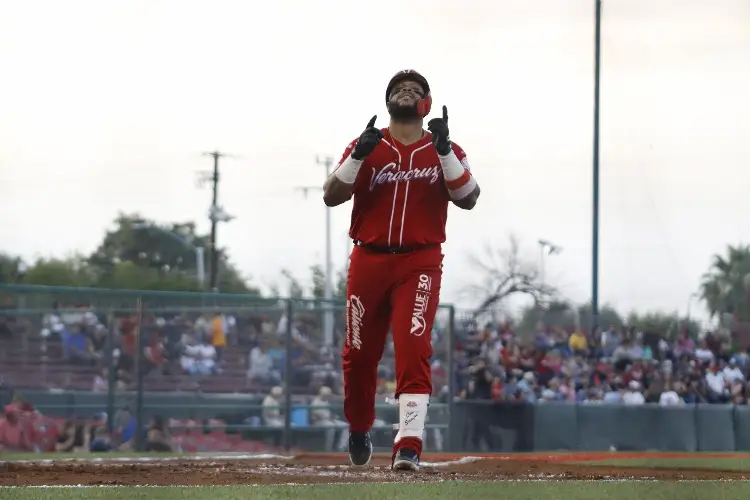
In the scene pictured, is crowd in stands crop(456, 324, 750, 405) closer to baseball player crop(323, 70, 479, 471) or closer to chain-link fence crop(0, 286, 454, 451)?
chain-link fence crop(0, 286, 454, 451)

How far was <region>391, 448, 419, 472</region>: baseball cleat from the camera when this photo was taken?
273 inches

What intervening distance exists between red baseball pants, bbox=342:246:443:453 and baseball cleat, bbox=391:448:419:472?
0.12 feet

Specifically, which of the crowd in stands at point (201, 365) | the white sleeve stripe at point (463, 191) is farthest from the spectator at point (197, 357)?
the white sleeve stripe at point (463, 191)

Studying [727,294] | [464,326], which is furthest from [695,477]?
[727,294]

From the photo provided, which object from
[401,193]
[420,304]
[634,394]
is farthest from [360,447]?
[634,394]

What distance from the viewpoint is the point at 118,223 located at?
6769cm

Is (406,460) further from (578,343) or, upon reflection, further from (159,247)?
(159,247)

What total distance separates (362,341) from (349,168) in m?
1.01

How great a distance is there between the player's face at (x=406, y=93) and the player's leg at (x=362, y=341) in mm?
857

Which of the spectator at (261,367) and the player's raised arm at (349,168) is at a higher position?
the player's raised arm at (349,168)

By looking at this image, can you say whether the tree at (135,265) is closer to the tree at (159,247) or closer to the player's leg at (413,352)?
the tree at (159,247)

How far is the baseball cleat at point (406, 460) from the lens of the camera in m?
6.92

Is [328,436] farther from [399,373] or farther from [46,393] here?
[399,373]

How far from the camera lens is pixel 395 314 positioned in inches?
285
